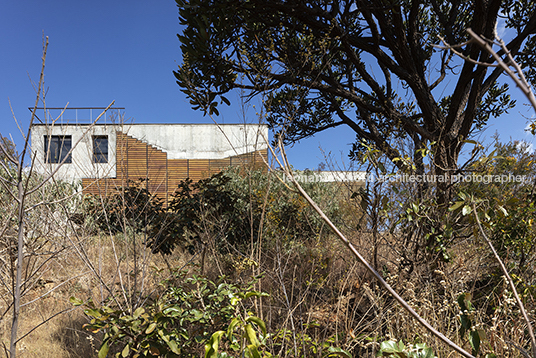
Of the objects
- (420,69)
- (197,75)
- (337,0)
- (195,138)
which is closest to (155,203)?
(197,75)

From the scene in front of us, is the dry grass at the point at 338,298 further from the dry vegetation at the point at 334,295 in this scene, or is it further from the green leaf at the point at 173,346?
the green leaf at the point at 173,346

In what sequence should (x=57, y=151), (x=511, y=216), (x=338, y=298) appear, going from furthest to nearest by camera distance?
(x=57, y=151), (x=511, y=216), (x=338, y=298)

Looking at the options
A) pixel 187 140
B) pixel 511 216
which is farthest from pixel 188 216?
pixel 187 140

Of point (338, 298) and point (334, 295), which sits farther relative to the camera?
point (334, 295)

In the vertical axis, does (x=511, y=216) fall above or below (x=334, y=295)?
above

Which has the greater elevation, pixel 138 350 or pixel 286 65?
pixel 286 65

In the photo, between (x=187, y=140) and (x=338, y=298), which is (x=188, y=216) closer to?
(x=338, y=298)

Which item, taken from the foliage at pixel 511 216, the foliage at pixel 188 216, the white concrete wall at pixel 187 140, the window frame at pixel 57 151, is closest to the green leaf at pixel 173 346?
the window frame at pixel 57 151

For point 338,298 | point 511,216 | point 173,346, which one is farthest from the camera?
point 511,216

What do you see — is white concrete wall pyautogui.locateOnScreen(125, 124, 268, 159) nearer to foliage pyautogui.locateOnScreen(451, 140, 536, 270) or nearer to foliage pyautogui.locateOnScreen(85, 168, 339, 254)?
foliage pyautogui.locateOnScreen(85, 168, 339, 254)

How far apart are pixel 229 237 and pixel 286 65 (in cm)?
248

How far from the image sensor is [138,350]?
1808mm

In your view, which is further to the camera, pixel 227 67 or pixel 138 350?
pixel 227 67

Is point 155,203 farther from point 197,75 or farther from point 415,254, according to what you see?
point 415,254
